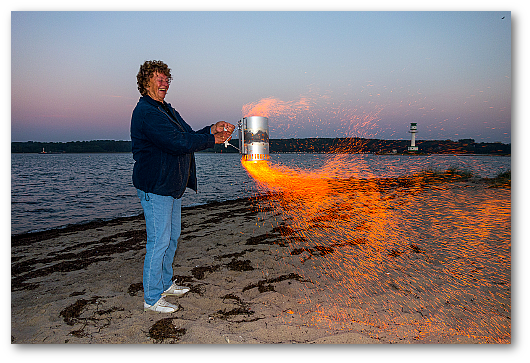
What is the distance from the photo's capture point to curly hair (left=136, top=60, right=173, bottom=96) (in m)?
3.49

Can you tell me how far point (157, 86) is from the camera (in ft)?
11.6

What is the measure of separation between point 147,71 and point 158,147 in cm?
93

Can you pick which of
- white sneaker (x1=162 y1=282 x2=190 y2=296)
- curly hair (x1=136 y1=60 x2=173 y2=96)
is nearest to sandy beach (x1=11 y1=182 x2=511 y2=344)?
white sneaker (x1=162 y1=282 x2=190 y2=296)

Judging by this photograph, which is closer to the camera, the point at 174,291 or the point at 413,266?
the point at 174,291

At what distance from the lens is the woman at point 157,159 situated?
130 inches

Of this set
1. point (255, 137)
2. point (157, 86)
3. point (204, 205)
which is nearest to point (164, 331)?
point (255, 137)

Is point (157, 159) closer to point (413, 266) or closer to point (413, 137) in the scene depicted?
point (413, 266)

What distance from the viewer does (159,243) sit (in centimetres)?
356

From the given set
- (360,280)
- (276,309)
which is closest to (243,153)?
(276,309)

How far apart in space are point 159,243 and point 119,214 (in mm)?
12418

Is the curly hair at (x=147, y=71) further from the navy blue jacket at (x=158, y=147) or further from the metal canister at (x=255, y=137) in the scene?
the metal canister at (x=255, y=137)

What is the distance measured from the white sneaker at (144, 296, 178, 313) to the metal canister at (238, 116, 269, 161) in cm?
210

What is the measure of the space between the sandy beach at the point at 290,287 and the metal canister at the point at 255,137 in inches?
75.5
